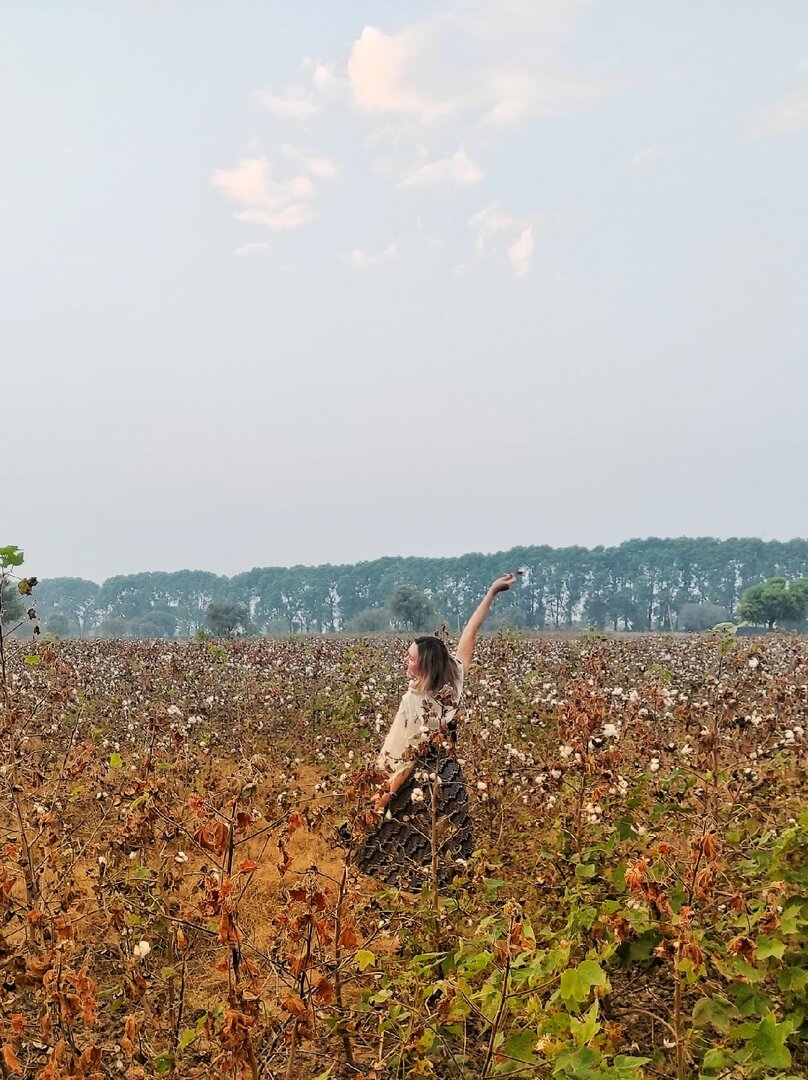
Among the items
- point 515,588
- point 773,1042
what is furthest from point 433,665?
point 515,588

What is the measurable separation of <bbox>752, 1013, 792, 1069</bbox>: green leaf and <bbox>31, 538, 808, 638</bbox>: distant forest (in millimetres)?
83682

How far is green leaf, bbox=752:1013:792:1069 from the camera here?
1798mm

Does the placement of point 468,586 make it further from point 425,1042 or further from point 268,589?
point 425,1042

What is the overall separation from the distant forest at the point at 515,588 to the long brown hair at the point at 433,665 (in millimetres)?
80659

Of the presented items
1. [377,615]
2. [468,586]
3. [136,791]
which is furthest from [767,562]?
[136,791]

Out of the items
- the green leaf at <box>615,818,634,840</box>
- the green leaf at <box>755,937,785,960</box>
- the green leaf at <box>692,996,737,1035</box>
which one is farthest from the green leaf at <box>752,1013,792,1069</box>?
the green leaf at <box>615,818,634,840</box>

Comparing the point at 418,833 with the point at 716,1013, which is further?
the point at 418,833

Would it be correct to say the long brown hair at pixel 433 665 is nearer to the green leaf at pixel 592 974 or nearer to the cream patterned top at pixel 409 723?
the cream patterned top at pixel 409 723

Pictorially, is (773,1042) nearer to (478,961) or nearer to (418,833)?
(478,961)

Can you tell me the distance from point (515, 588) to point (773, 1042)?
306ft

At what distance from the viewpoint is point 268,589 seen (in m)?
106

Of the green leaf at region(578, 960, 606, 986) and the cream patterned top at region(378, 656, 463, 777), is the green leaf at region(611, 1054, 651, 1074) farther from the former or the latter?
the cream patterned top at region(378, 656, 463, 777)

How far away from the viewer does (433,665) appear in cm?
496

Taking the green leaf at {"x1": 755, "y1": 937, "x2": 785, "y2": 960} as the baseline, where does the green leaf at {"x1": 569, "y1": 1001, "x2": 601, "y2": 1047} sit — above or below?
below
